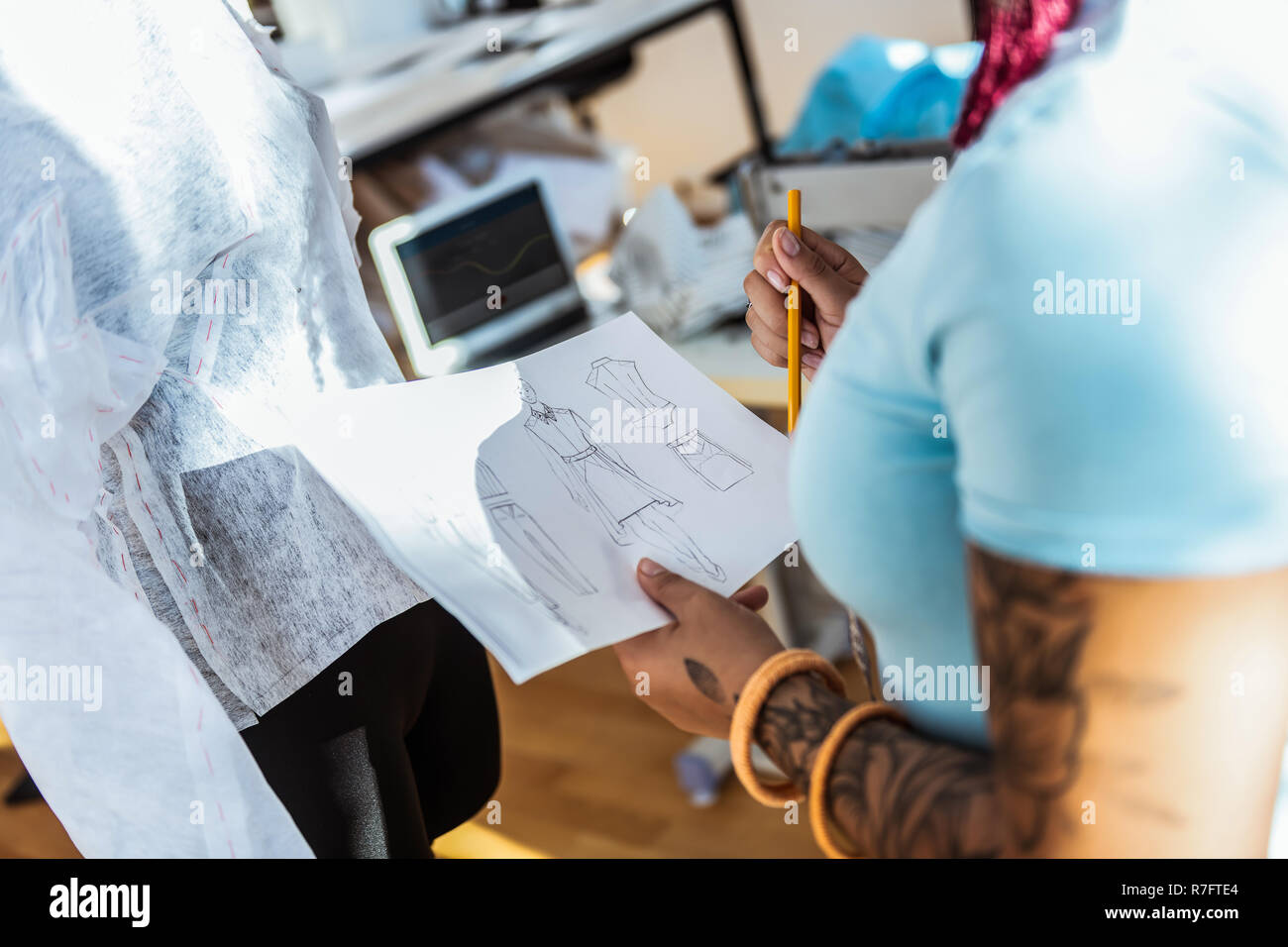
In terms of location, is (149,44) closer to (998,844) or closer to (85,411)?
(85,411)

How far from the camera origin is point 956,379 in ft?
1.20

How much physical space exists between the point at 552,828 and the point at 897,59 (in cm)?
145

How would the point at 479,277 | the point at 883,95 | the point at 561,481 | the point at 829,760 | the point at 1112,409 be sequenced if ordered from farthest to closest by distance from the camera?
the point at 883,95 < the point at 479,277 < the point at 561,481 < the point at 829,760 < the point at 1112,409

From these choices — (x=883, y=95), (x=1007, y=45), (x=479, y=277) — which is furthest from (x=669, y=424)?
(x=883, y=95)

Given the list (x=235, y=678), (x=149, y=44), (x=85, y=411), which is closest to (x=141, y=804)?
(x=235, y=678)

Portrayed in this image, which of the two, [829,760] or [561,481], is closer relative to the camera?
[829,760]

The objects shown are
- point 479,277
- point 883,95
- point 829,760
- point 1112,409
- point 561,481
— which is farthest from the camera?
point 883,95

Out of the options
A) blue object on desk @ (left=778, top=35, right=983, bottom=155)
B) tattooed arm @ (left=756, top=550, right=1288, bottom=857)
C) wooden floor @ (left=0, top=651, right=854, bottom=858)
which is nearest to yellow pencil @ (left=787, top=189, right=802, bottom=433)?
tattooed arm @ (left=756, top=550, right=1288, bottom=857)

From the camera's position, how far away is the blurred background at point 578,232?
4.65 feet

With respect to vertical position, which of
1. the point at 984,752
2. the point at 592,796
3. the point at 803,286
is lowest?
the point at 592,796

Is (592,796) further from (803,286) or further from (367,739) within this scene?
(803,286)

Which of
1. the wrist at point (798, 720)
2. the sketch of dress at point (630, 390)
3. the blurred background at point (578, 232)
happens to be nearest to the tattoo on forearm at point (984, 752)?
the wrist at point (798, 720)

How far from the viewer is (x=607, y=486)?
24.6 inches

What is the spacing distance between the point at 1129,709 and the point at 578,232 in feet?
6.41
